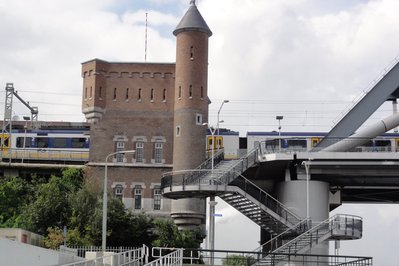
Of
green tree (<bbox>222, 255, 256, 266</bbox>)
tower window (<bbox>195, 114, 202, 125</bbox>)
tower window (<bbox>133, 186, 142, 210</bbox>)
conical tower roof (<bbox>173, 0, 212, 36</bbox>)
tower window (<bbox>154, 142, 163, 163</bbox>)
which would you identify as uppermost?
conical tower roof (<bbox>173, 0, 212, 36</bbox>)

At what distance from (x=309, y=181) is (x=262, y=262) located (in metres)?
13.7

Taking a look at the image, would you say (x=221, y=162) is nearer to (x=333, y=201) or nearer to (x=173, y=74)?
(x=333, y=201)

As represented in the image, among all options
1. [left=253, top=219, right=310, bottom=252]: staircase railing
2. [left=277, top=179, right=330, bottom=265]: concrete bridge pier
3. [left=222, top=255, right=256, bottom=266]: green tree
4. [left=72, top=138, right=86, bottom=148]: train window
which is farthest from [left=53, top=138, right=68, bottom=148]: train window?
[left=222, top=255, right=256, bottom=266]: green tree

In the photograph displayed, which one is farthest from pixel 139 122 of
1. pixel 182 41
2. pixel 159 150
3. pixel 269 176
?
pixel 269 176

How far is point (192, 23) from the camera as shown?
73.3 m

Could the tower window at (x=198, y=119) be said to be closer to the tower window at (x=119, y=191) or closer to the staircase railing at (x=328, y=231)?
the tower window at (x=119, y=191)

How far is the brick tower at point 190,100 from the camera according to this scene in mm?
72062

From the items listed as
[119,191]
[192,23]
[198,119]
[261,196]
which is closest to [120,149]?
[119,191]

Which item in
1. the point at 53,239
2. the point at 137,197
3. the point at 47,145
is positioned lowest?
the point at 53,239

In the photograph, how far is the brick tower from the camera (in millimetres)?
72062

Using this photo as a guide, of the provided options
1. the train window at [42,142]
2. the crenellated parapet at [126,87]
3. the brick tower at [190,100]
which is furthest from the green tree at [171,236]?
the train window at [42,142]

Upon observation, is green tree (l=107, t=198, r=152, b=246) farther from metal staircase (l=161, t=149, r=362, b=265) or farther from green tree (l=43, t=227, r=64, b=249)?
metal staircase (l=161, t=149, r=362, b=265)

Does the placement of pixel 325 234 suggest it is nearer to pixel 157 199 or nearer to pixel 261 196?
pixel 261 196

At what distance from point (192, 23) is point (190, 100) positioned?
721 centimetres
